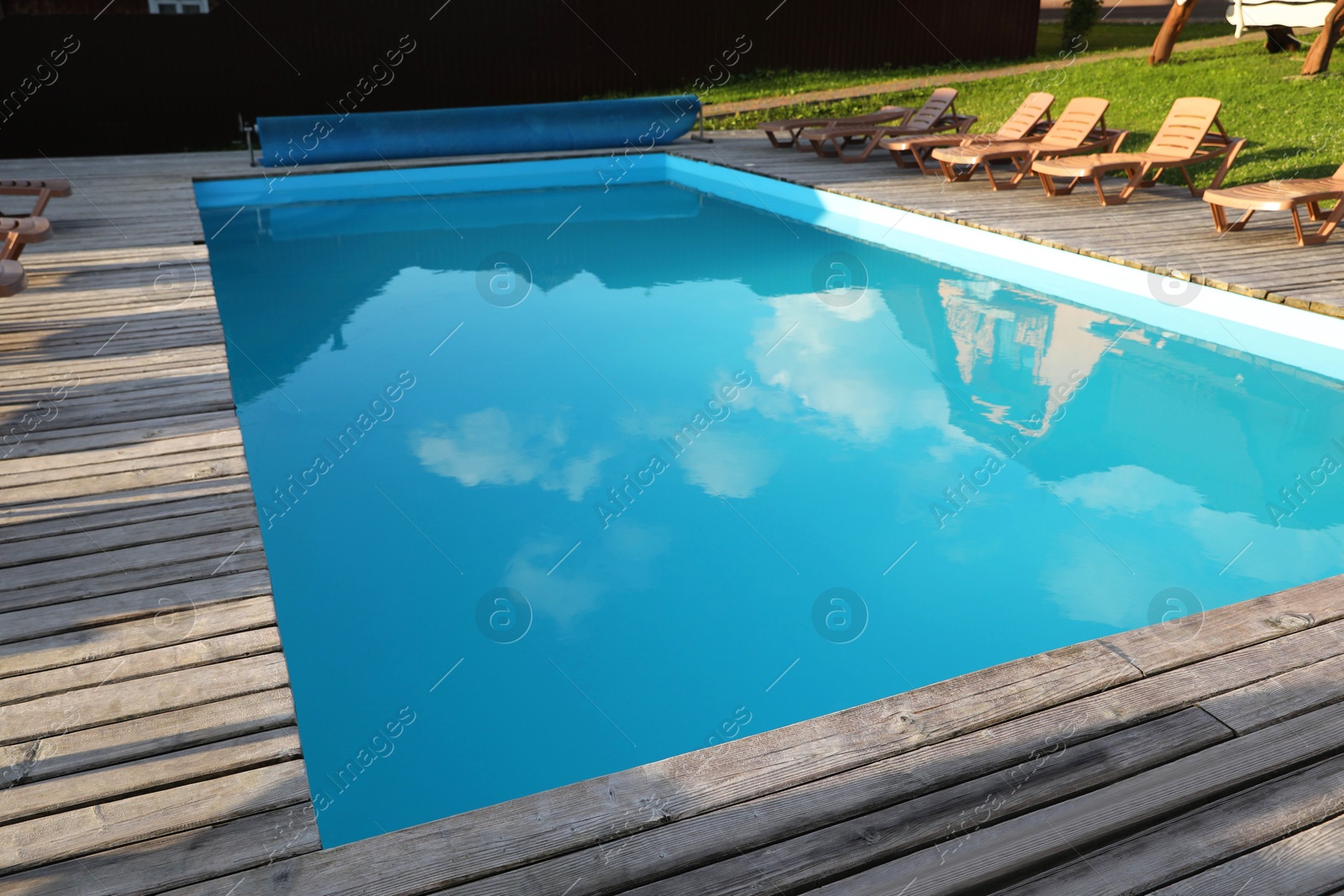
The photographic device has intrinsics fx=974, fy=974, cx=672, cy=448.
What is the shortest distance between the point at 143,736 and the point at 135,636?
0.46m

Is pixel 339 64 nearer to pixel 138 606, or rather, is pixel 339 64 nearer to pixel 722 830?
pixel 138 606

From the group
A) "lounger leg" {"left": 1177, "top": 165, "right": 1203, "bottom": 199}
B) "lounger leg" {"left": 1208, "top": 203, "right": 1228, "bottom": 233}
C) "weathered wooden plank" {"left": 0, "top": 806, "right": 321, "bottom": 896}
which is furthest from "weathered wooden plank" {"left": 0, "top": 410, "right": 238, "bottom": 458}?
"lounger leg" {"left": 1177, "top": 165, "right": 1203, "bottom": 199}

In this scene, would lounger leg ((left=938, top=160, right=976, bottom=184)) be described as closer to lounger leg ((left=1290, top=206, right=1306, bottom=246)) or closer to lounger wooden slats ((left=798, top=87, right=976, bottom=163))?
lounger wooden slats ((left=798, top=87, right=976, bottom=163))

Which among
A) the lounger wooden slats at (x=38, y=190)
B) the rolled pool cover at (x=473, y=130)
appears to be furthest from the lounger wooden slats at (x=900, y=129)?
the lounger wooden slats at (x=38, y=190)

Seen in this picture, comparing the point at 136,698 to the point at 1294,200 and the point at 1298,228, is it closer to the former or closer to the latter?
the point at 1294,200

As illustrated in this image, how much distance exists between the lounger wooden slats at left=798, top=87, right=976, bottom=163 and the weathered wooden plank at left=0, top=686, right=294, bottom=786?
972cm

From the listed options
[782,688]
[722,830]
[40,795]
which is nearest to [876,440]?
[782,688]

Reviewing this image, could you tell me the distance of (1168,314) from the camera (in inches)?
243

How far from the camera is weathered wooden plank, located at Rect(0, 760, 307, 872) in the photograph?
184cm

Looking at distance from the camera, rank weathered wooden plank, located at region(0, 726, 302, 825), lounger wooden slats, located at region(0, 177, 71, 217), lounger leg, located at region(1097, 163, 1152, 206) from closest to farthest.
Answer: weathered wooden plank, located at region(0, 726, 302, 825), lounger wooden slats, located at region(0, 177, 71, 217), lounger leg, located at region(1097, 163, 1152, 206)

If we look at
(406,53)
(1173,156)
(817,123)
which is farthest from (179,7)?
(1173,156)

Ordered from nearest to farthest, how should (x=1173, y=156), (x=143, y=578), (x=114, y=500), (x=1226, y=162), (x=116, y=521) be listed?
1. (x=143, y=578)
2. (x=116, y=521)
3. (x=114, y=500)
4. (x=1226, y=162)
5. (x=1173, y=156)

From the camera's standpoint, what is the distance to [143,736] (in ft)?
7.11

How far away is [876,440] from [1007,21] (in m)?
15.6
